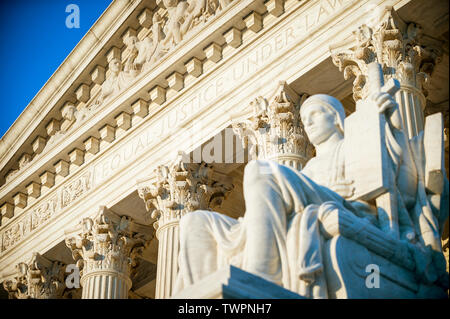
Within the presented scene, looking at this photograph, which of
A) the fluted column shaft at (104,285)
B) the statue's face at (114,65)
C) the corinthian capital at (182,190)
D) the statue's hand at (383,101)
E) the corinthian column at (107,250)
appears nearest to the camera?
the statue's hand at (383,101)

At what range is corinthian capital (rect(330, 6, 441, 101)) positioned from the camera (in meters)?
14.4

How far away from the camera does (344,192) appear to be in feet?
30.4

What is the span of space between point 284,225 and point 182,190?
32.4 feet

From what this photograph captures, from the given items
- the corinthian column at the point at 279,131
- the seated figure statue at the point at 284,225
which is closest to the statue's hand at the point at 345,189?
the seated figure statue at the point at 284,225

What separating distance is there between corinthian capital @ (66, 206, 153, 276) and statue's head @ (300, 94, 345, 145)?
33.8ft

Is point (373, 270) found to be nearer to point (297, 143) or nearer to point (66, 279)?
point (297, 143)

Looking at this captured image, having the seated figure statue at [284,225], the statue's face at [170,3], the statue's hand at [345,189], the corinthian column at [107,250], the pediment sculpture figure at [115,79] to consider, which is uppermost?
the statue's face at [170,3]

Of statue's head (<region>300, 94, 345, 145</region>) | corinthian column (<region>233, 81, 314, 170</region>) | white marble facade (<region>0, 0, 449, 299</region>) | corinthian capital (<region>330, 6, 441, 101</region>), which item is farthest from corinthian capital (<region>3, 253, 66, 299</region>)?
statue's head (<region>300, 94, 345, 145</region>)

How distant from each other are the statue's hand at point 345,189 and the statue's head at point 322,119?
2.50 ft

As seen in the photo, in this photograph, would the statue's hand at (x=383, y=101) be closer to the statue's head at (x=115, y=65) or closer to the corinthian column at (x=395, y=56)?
the corinthian column at (x=395, y=56)

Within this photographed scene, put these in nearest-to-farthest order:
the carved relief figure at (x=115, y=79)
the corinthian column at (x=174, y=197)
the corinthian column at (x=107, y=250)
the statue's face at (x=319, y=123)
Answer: the statue's face at (x=319, y=123) → the corinthian column at (x=174, y=197) → the corinthian column at (x=107, y=250) → the carved relief figure at (x=115, y=79)

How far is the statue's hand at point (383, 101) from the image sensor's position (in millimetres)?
9531

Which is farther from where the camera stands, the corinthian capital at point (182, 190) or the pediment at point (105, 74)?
the pediment at point (105, 74)
